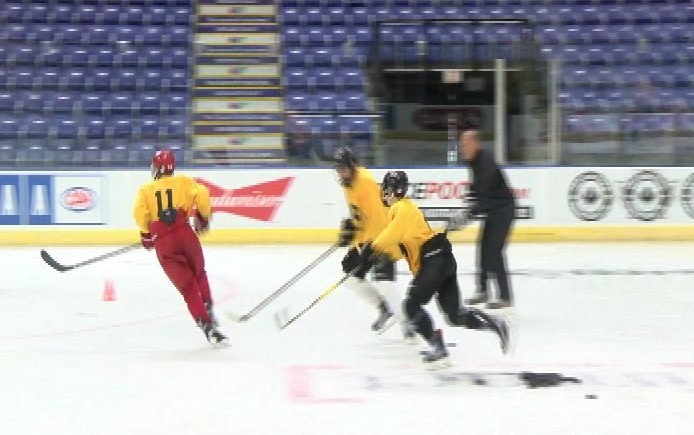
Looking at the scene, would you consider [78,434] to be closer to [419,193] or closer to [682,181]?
[419,193]

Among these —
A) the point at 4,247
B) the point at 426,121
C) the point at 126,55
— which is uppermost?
the point at 126,55

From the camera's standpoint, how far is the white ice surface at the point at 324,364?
4.94m

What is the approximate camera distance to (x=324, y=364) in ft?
20.6

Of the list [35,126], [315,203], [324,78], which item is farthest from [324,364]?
[324,78]

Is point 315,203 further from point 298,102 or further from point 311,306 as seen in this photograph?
point 311,306

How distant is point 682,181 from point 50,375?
988 centimetres

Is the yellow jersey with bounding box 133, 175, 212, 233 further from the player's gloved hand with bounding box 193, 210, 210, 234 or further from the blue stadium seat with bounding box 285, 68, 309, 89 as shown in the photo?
the blue stadium seat with bounding box 285, 68, 309, 89

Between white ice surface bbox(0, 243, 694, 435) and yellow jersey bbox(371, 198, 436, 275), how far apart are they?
0.70 m

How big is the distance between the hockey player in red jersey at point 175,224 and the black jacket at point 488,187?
187 centimetres

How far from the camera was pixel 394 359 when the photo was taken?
6453mm

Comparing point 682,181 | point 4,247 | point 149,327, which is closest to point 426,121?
point 682,181

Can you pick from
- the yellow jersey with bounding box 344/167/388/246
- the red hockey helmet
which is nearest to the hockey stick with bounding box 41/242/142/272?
the red hockey helmet

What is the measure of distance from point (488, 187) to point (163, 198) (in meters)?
2.23

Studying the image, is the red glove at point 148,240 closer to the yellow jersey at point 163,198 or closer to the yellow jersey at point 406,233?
the yellow jersey at point 163,198
